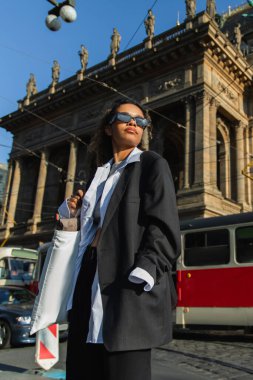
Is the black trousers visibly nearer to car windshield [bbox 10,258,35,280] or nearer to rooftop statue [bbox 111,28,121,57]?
car windshield [bbox 10,258,35,280]

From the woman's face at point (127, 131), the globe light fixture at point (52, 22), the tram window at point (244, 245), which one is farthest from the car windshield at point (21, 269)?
the woman's face at point (127, 131)

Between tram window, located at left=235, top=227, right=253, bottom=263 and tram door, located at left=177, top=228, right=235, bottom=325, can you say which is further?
tram door, located at left=177, top=228, right=235, bottom=325

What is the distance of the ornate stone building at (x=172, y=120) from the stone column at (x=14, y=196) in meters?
0.09

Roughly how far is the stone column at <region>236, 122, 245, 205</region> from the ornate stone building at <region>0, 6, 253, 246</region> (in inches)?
2.6

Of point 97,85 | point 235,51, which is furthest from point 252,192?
point 97,85

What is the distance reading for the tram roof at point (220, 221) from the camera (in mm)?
10804

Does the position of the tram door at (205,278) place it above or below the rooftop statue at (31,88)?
below

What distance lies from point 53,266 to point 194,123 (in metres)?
24.2

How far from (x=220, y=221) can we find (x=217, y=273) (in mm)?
1394

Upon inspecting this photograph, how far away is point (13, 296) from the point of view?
38.9ft

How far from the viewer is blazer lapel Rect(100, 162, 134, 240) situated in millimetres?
2140

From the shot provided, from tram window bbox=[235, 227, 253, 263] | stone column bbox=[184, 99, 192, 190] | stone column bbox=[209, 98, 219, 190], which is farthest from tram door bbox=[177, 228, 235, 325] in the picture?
stone column bbox=[209, 98, 219, 190]

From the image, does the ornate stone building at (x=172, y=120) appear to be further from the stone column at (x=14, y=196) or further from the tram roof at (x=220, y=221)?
the tram roof at (x=220, y=221)

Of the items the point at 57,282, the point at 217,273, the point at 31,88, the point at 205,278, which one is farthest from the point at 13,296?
the point at 31,88
